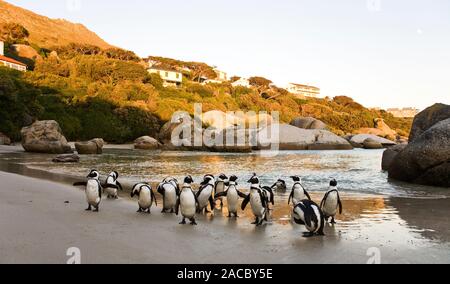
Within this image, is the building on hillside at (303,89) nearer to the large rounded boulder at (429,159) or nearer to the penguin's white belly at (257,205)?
the large rounded boulder at (429,159)

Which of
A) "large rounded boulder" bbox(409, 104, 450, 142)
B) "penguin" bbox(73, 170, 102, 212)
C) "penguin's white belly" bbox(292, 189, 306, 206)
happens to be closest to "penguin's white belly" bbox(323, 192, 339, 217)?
"penguin's white belly" bbox(292, 189, 306, 206)

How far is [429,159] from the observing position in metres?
14.6

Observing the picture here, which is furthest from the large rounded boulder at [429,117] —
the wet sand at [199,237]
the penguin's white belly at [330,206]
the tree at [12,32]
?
the tree at [12,32]

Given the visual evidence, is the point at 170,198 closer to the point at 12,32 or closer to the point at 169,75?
the point at 169,75

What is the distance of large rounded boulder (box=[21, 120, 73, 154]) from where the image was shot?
101 ft

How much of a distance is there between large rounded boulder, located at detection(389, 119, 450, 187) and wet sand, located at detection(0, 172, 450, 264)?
541 cm

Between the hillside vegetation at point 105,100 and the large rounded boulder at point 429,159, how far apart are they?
36072mm

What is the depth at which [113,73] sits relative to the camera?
246ft

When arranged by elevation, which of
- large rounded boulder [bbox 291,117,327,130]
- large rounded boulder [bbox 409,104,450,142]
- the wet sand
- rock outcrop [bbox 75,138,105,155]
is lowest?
the wet sand

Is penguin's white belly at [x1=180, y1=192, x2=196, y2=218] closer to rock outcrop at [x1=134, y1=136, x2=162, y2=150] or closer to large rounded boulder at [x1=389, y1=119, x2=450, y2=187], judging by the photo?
large rounded boulder at [x1=389, y1=119, x2=450, y2=187]

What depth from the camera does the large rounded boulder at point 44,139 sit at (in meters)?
30.8
